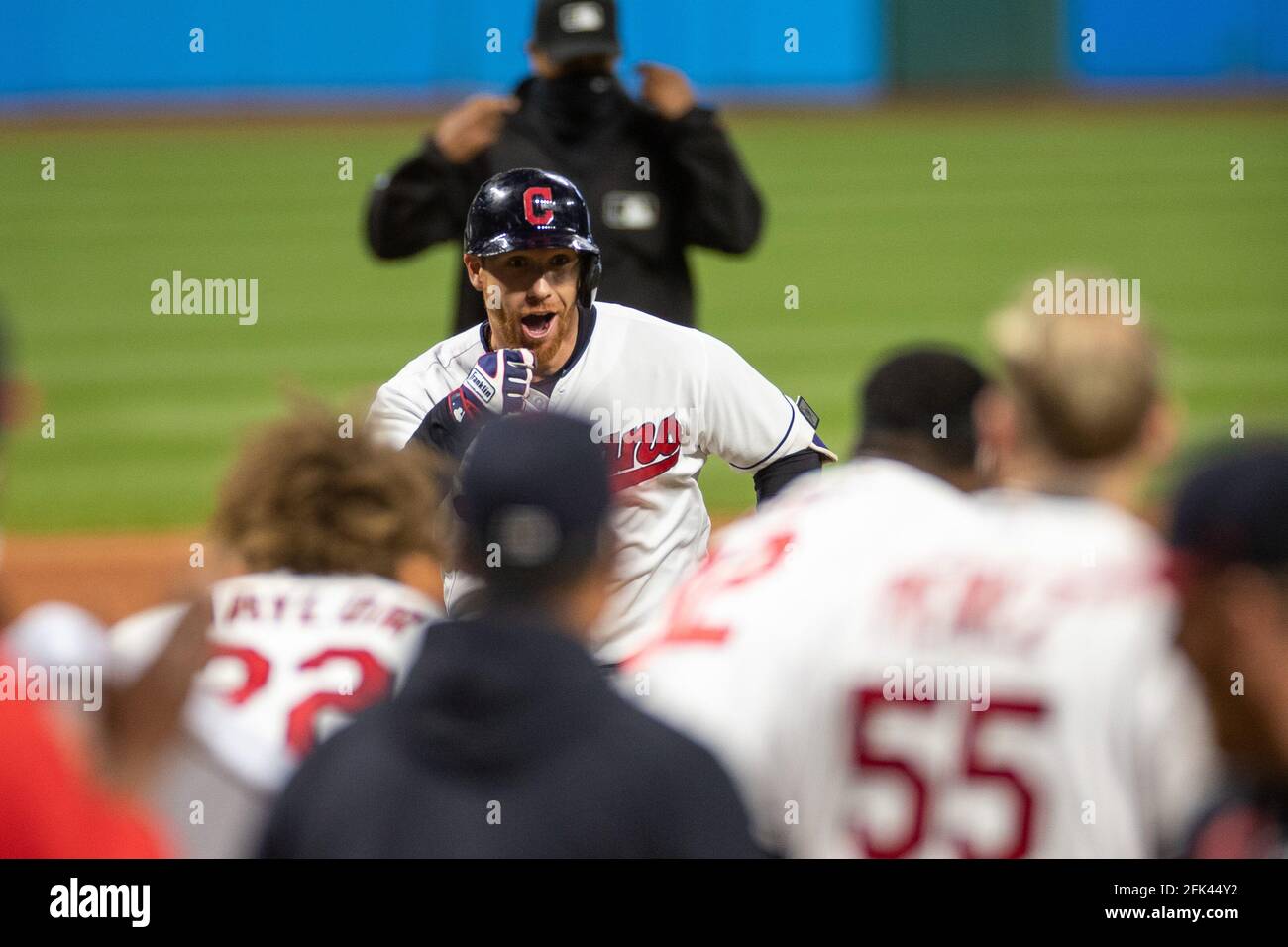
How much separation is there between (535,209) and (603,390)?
0.49 m

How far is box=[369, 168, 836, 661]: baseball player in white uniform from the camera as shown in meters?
4.81

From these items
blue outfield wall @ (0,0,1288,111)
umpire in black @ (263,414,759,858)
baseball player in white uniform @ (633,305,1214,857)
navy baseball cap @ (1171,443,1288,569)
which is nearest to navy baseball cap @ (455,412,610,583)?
umpire in black @ (263,414,759,858)

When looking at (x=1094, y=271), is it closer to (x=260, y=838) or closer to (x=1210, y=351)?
(x=1210, y=351)

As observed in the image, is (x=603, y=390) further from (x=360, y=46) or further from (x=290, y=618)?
(x=360, y=46)

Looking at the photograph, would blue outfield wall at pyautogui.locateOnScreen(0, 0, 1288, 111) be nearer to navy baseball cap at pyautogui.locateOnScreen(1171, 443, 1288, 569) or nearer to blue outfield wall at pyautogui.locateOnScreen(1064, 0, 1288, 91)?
blue outfield wall at pyautogui.locateOnScreen(1064, 0, 1288, 91)

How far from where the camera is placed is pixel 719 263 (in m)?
17.5

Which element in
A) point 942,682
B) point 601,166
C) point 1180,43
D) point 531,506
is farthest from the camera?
point 1180,43

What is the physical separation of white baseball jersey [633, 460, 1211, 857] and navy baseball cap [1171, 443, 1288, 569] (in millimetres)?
249

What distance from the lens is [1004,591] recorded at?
2.67m

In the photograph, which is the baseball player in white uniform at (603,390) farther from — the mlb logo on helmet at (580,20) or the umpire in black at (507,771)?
the umpire in black at (507,771)

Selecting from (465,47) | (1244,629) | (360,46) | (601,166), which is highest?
(360,46)

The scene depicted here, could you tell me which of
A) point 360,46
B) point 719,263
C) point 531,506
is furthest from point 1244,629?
point 360,46

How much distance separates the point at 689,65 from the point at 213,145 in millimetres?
5739
